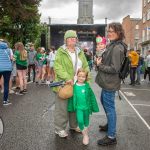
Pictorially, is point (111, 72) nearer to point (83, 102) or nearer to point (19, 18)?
point (83, 102)

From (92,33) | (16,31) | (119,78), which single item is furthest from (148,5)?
(119,78)

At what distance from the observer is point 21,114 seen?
361 inches

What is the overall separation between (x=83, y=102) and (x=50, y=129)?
133cm

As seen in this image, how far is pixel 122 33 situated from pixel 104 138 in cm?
172

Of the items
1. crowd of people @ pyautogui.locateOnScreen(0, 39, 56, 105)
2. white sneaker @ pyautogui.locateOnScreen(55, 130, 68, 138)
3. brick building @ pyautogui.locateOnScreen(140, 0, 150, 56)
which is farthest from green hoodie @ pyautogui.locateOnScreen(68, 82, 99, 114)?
brick building @ pyautogui.locateOnScreen(140, 0, 150, 56)

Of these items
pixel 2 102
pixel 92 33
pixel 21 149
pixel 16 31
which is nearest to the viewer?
pixel 21 149

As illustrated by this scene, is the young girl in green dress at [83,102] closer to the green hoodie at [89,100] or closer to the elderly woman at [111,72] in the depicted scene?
the green hoodie at [89,100]

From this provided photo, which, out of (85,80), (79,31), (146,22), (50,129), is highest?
(146,22)

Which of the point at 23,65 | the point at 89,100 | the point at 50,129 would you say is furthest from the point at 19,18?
the point at 89,100

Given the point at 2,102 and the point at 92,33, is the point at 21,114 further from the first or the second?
the point at 92,33

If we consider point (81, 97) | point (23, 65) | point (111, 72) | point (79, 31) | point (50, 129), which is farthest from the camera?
point (79, 31)

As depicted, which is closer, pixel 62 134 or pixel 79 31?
pixel 62 134

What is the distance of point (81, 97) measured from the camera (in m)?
6.54

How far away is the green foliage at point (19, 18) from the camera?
29594mm
